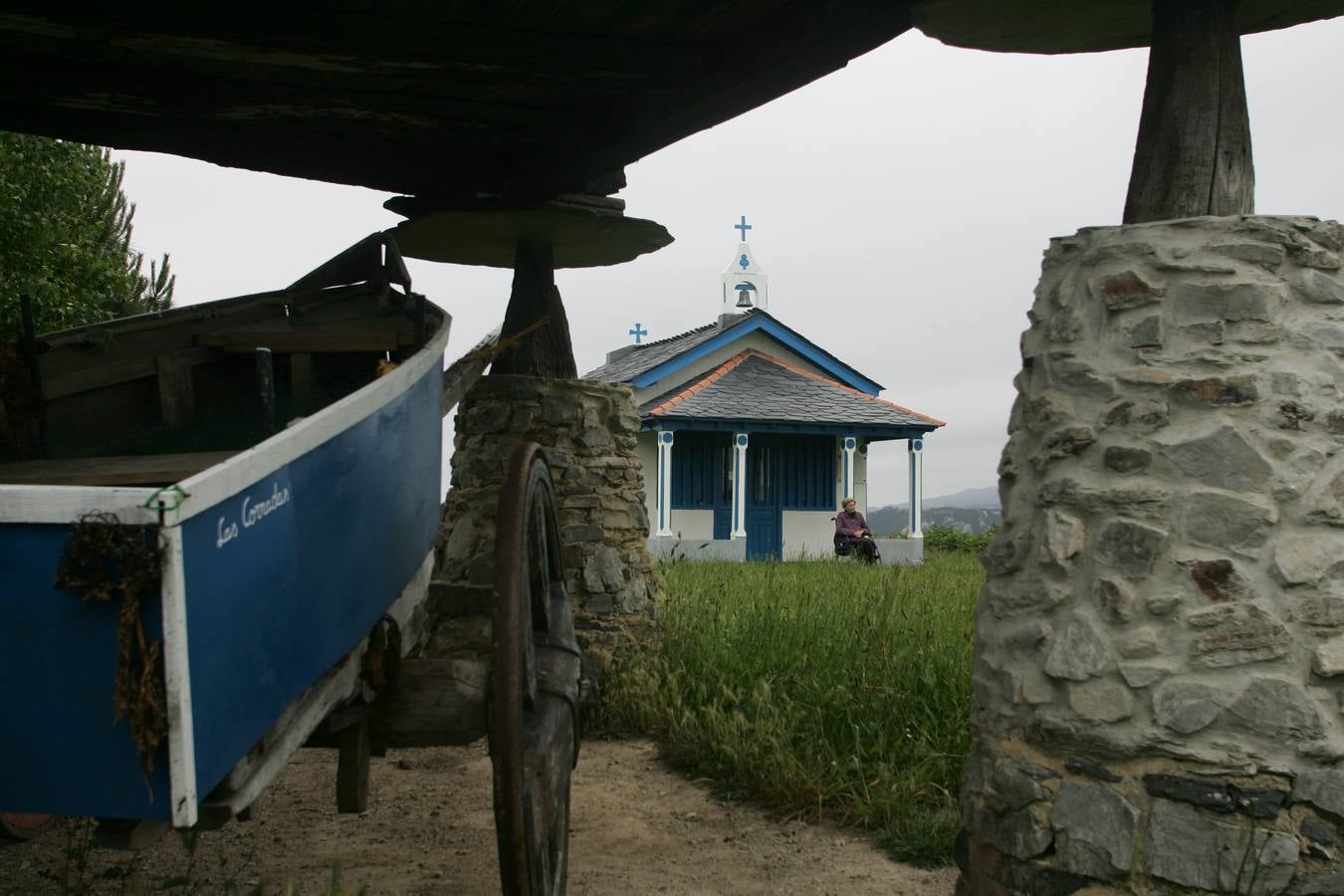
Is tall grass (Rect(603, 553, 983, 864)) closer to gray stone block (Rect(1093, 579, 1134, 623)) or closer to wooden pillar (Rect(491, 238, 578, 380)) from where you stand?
wooden pillar (Rect(491, 238, 578, 380))

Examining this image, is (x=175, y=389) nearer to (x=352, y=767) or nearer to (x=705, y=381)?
(x=352, y=767)

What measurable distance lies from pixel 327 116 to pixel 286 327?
55.1 inches

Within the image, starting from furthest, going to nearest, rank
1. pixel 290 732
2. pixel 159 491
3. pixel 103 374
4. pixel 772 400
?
1. pixel 772 400
2. pixel 103 374
3. pixel 290 732
4. pixel 159 491

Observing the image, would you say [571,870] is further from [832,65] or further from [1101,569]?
[832,65]

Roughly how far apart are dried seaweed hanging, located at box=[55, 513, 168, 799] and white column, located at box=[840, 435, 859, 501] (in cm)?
1752

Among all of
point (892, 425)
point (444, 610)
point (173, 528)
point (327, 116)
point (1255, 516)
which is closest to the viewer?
point (173, 528)

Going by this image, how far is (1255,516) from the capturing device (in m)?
3.18

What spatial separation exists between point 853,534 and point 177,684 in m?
15.0

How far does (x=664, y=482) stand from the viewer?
59.6ft

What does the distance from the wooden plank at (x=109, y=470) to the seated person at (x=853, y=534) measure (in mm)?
13390

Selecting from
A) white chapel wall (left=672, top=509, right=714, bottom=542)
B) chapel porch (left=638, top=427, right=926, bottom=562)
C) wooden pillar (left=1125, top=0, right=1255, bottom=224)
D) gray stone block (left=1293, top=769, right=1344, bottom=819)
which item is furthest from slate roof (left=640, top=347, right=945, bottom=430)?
gray stone block (left=1293, top=769, right=1344, bottom=819)

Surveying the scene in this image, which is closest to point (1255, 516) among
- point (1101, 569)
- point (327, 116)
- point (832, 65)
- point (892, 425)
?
point (1101, 569)

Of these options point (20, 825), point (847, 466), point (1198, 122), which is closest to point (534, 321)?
point (20, 825)

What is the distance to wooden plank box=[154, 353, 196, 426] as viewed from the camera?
15.0ft
